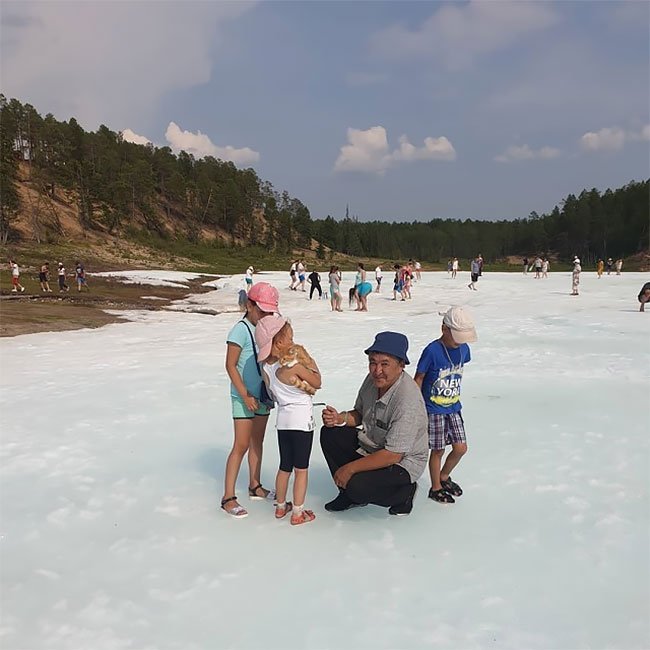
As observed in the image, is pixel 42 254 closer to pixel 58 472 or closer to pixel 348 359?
pixel 348 359

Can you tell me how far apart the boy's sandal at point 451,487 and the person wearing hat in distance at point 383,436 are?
21.3 inches

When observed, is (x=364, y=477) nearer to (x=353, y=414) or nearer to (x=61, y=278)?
(x=353, y=414)

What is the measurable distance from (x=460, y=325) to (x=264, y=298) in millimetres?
1525

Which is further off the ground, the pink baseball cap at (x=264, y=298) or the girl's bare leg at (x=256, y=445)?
the pink baseball cap at (x=264, y=298)

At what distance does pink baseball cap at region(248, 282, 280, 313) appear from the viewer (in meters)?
3.96

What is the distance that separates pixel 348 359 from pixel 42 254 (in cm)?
3809

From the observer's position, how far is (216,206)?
87312mm

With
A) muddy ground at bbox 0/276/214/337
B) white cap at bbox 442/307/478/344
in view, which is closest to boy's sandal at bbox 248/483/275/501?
white cap at bbox 442/307/478/344

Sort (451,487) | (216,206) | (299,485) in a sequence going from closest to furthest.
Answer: (299,485) → (451,487) → (216,206)

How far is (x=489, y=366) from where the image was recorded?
9695 mm

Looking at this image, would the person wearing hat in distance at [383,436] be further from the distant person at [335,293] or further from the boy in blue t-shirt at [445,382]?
the distant person at [335,293]

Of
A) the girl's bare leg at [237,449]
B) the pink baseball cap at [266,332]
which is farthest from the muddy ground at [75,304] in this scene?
the pink baseball cap at [266,332]

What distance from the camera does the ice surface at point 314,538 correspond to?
3070 mm

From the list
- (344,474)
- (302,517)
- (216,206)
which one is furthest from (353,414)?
(216,206)
